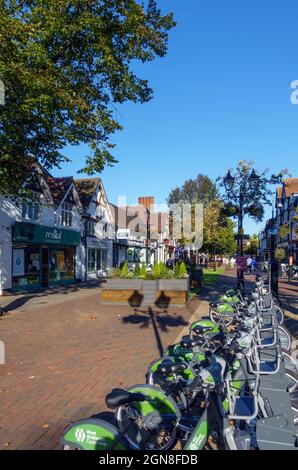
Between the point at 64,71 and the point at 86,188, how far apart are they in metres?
19.8

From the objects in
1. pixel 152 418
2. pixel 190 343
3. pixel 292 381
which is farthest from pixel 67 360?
pixel 292 381

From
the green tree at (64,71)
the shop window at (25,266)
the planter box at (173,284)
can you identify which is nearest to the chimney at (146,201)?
the shop window at (25,266)

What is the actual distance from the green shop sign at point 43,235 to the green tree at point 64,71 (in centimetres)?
640

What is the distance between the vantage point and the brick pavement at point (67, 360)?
14.2 ft

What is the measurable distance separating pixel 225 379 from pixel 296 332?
606 centimetres

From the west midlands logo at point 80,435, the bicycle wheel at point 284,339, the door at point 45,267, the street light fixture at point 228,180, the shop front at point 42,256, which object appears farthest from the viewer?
the door at point 45,267

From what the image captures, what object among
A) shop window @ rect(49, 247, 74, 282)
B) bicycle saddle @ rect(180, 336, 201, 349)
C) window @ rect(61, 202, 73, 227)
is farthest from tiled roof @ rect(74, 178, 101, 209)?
bicycle saddle @ rect(180, 336, 201, 349)

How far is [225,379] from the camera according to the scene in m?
3.05

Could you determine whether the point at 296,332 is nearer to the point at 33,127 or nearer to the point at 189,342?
the point at 189,342

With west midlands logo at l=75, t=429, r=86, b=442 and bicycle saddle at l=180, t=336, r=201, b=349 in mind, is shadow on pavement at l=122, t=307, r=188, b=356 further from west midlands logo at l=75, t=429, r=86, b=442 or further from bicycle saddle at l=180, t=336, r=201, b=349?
west midlands logo at l=75, t=429, r=86, b=442

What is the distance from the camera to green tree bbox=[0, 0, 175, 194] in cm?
979

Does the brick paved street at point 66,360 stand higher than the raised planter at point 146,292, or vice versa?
the raised planter at point 146,292

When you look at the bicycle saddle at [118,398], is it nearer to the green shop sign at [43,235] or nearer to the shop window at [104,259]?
the green shop sign at [43,235]
